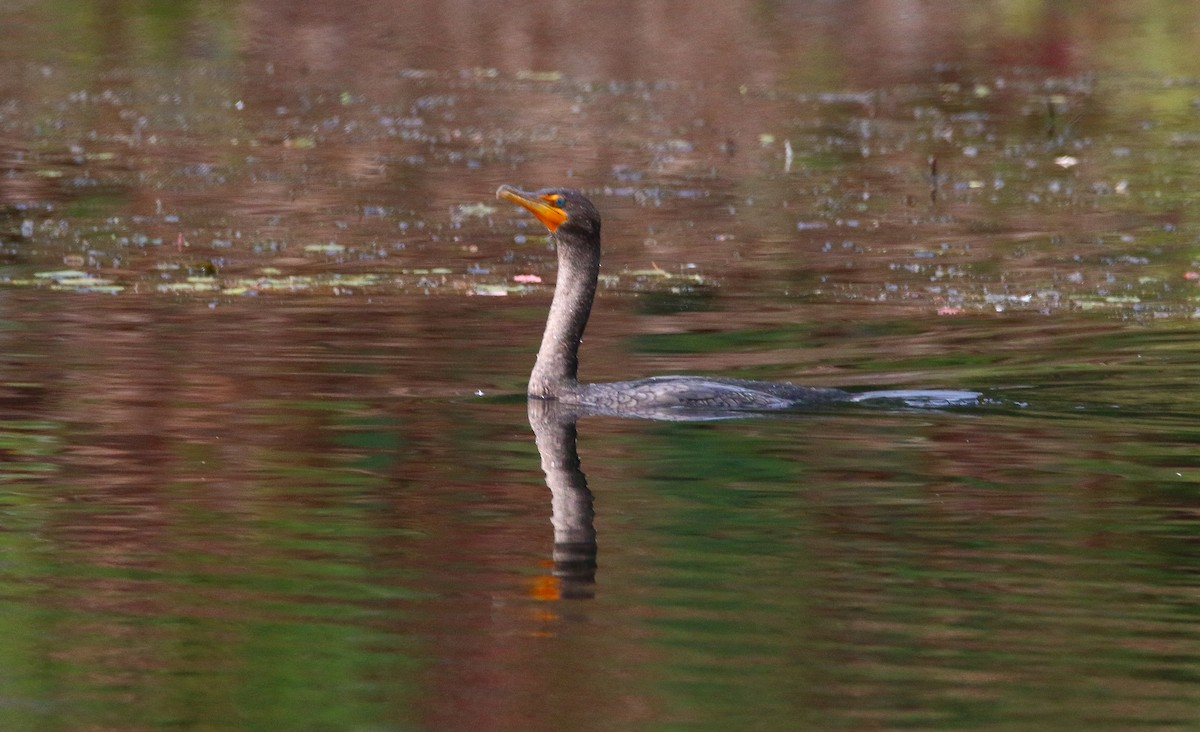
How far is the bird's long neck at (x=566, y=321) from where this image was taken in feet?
31.5

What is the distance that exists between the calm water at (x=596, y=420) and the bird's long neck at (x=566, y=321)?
34 cm

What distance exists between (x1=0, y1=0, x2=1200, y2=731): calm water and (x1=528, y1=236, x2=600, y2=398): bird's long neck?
337mm

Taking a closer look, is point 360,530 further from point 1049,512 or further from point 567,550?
point 1049,512

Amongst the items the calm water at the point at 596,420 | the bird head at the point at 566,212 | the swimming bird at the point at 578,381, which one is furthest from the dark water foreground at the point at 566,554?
the bird head at the point at 566,212

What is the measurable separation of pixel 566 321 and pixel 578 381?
11.0 inches

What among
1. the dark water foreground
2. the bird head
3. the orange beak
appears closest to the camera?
the dark water foreground

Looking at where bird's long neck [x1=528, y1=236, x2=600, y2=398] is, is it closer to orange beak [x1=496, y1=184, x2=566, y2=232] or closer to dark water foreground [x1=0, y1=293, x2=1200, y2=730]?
orange beak [x1=496, y1=184, x2=566, y2=232]

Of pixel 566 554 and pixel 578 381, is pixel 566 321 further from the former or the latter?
pixel 566 554

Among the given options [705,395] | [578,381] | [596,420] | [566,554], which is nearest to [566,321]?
[578,381]

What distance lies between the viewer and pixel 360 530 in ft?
21.8

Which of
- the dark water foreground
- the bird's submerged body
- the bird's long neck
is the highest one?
the bird's long neck

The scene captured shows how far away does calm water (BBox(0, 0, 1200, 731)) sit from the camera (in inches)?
203

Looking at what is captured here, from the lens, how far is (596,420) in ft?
29.8

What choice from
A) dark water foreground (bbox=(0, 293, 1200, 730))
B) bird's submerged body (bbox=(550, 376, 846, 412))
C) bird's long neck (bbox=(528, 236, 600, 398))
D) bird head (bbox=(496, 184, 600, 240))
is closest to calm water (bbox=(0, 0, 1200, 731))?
dark water foreground (bbox=(0, 293, 1200, 730))
